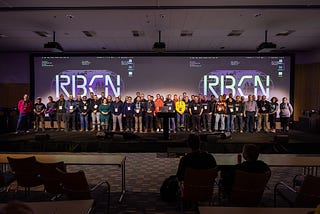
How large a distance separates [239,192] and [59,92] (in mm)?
11797

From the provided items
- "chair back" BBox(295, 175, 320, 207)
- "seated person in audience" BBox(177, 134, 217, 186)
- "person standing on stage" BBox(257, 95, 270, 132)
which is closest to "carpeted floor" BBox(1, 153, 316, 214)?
"seated person in audience" BBox(177, 134, 217, 186)

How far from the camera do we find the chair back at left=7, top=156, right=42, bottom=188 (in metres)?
4.30

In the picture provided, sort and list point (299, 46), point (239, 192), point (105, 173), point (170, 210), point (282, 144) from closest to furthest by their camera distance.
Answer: point (239, 192) < point (170, 210) < point (105, 173) < point (282, 144) < point (299, 46)

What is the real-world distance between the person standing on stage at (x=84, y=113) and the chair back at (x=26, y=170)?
312 inches

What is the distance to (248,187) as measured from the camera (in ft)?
11.3

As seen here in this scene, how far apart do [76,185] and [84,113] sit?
9.05m

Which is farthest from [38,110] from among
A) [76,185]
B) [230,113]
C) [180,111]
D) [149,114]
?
[76,185]

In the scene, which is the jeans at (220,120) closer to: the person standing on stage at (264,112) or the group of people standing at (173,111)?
the group of people standing at (173,111)

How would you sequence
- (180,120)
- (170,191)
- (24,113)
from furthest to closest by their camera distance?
1. (180,120)
2. (24,113)
3. (170,191)

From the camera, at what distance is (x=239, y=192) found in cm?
349

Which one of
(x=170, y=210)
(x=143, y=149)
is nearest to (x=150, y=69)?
(x=143, y=149)

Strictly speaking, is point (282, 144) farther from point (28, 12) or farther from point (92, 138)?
point (28, 12)

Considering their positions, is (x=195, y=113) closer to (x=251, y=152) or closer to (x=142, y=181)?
(x=142, y=181)

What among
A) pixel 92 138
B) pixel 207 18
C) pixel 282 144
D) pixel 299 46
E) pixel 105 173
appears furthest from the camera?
pixel 299 46
